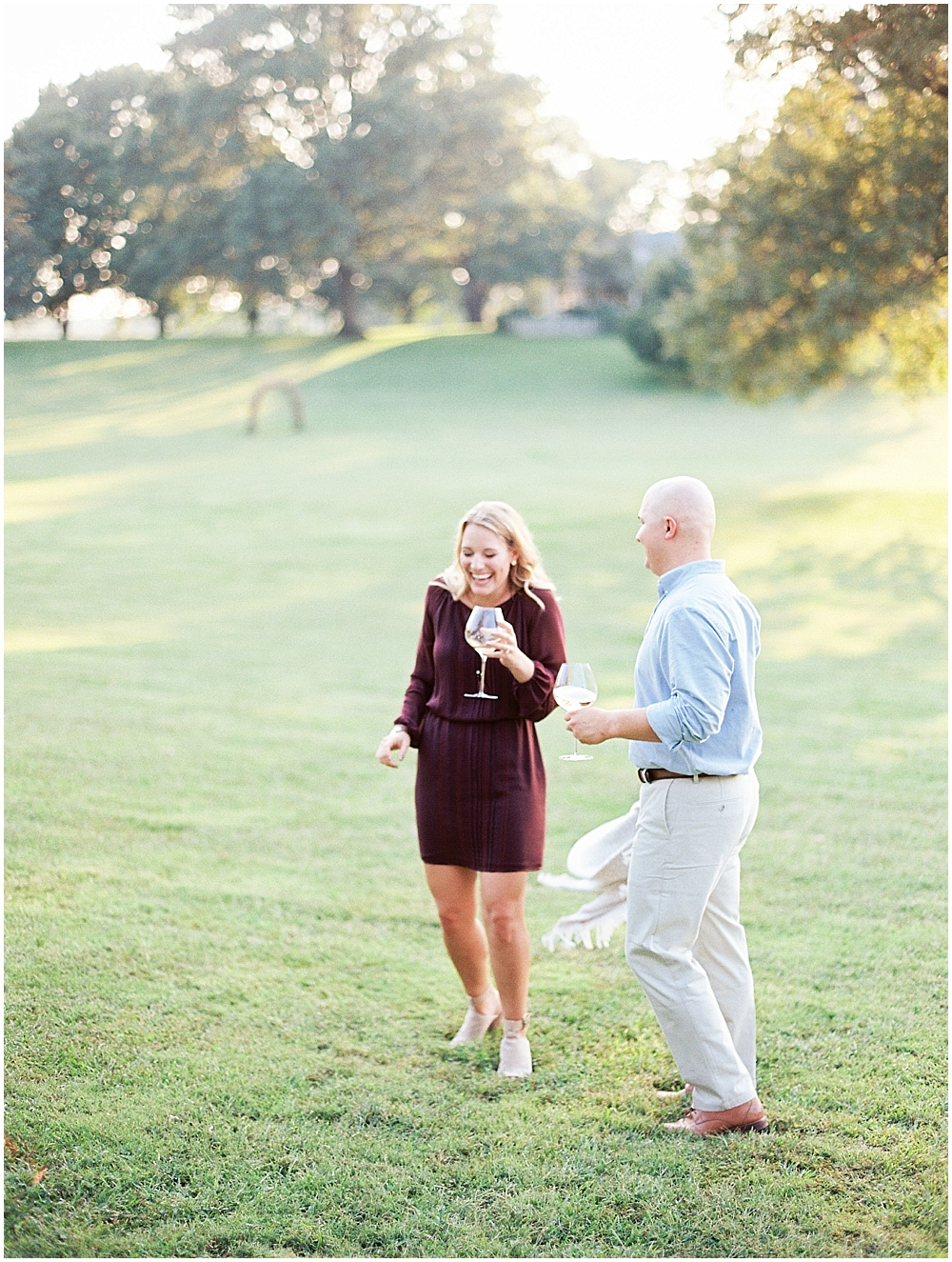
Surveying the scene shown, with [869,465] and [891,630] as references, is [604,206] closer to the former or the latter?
[869,465]

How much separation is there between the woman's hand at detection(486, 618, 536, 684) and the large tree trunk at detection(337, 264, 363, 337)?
41.8 metres

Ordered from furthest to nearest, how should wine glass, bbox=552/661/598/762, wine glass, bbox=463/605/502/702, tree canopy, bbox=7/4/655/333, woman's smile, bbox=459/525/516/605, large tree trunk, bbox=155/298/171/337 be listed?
large tree trunk, bbox=155/298/171/337 → tree canopy, bbox=7/4/655/333 → woman's smile, bbox=459/525/516/605 → wine glass, bbox=463/605/502/702 → wine glass, bbox=552/661/598/762

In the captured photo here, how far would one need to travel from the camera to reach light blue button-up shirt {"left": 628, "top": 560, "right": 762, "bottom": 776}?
3.21 m

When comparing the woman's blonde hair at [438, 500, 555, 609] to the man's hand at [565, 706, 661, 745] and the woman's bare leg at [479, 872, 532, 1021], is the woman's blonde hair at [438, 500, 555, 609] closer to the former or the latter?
the man's hand at [565, 706, 661, 745]

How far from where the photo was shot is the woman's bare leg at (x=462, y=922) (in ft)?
13.5

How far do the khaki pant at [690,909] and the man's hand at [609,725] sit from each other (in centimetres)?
25

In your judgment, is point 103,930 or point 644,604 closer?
point 103,930

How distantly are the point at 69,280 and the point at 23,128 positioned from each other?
6.20m

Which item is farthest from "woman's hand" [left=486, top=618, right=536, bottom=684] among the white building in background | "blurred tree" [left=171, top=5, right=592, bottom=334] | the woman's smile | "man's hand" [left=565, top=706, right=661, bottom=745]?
"blurred tree" [left=171, top=5, right=592, bottom=334]

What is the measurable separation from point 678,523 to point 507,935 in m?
1.54

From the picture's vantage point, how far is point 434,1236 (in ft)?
10.7

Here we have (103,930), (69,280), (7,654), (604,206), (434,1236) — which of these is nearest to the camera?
(434,1236)

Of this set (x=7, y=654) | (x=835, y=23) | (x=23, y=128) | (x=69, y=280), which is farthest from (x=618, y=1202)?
(x=69, y=280)

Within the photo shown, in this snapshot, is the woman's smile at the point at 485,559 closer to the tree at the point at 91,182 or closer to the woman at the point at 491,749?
the woman at the point at 491,749
